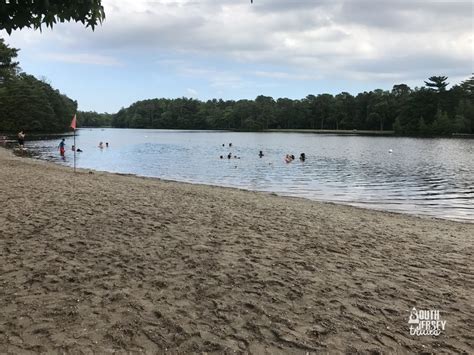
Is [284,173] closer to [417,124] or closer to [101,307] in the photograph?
[101,307]

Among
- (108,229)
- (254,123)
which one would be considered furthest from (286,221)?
(254,123)

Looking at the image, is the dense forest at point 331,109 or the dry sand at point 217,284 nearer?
the dry sand at point 217,284

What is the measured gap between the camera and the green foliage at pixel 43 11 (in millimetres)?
4289

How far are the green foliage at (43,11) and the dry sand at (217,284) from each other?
3213 millimetres

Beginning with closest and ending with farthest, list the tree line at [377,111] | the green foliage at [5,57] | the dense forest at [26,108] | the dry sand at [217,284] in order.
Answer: the dry sand at [217,284] → the green foliage at [5,57] → the dense forest at [26,108] → the tree line at [377,111]

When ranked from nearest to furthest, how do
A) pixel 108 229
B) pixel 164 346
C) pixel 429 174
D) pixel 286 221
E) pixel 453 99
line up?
pixel 164 346 < pixel 108 229 < pixel 286 221 < pixel 429 174 < pixel 453 99

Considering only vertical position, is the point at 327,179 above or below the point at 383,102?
below

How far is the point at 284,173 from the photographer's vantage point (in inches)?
1193

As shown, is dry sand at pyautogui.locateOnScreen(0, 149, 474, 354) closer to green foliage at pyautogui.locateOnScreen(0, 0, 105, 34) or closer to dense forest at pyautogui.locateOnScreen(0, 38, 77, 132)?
green foliage at pyautogui.locateOnScreen(0, 0, 105, 34)

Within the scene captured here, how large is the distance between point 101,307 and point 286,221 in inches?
255

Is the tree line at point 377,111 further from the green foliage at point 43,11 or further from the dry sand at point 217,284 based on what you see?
the green foliage at point 43,11

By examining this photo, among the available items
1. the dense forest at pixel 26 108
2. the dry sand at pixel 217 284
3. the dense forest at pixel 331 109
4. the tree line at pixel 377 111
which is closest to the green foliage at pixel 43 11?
the dry sand at pixel 217 284

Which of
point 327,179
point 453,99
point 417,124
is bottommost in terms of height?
point 327,179

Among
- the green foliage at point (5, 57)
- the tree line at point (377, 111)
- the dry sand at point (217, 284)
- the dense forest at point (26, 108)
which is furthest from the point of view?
the tree line at point (377, 111)
